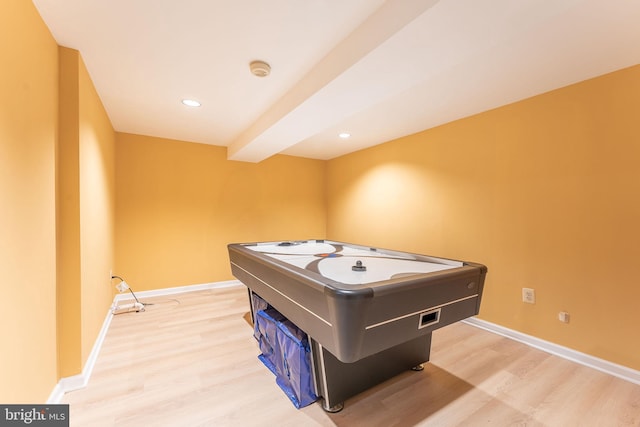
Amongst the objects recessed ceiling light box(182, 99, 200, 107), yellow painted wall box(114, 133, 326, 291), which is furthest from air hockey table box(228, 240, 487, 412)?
yellow painted wall box(114, 133, 326, 291)

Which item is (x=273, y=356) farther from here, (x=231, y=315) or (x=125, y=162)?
(x=125, y=162)

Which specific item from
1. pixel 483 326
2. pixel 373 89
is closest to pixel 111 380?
pixel 373 89

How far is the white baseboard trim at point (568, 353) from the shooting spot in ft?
5.79

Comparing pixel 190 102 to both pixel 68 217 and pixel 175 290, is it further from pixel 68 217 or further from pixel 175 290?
pixel 175 290

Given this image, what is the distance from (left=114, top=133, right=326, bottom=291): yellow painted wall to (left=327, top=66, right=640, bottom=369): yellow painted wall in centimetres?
229

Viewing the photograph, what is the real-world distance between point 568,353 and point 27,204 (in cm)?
361

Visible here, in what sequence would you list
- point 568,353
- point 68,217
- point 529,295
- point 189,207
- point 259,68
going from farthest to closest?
point 189,207
point 529,295
point 568,353
point 259,68
point 68,217

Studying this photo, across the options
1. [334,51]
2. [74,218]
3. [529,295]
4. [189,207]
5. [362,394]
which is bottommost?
[362,394]

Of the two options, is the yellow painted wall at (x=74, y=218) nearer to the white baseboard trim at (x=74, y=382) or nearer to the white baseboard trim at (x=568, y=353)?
the white baseboard trim at (x=74, y=382)

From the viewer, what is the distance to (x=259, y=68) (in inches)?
69.6

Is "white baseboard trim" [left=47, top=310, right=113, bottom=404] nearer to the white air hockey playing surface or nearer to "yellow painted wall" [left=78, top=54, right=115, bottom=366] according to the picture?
"yellow painted wall" [left=78, top=54, right=115, bottom=366]

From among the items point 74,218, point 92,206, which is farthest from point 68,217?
point 92,206

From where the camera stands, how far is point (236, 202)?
4020 mm

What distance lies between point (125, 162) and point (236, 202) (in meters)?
1.47
